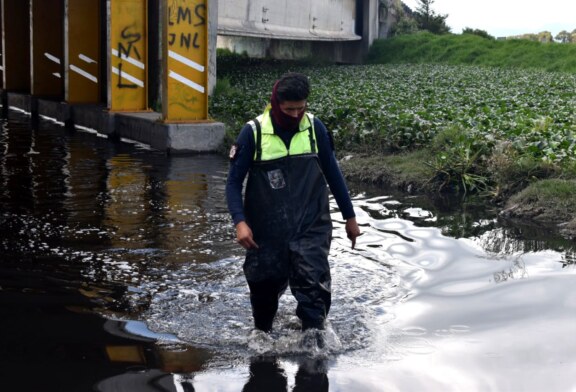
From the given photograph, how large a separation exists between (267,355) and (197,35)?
10.9 meters

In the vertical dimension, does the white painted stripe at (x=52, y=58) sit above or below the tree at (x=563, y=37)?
below

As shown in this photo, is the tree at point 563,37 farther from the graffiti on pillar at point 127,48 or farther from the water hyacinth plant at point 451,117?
the graffiti on pillar at point 127,48

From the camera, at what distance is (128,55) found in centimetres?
1809

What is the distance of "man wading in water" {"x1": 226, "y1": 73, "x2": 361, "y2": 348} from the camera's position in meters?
5.63

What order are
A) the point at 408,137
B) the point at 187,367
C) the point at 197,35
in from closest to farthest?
1. the point at 187,367
2. the point at 408,137
3. the point at 197,35

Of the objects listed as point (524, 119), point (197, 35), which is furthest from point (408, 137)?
point (197, 35)

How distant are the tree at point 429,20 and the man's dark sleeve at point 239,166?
53.0 meters

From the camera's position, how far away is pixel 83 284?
23.6ft

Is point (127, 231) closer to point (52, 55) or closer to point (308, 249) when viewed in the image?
point (308, 249)

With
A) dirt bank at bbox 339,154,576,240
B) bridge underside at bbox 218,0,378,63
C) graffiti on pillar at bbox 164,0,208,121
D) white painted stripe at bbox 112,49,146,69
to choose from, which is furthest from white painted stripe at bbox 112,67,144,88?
bridge underside at bbox 218,0,378,63

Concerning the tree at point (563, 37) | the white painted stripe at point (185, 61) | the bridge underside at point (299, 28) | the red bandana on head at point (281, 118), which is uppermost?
the tree at point (563, 37)

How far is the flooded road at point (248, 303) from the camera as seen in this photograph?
5.32 metres

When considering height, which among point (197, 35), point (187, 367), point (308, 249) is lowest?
point (187, 367)

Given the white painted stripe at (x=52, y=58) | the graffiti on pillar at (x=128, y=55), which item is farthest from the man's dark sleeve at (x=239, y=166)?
the white painted stripe at (x=52, y=58)
